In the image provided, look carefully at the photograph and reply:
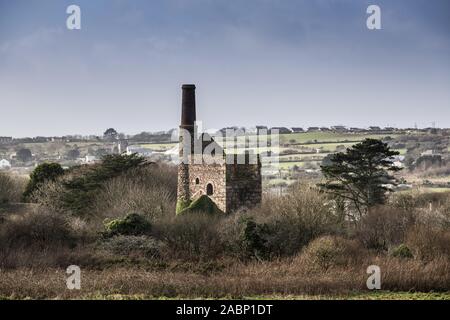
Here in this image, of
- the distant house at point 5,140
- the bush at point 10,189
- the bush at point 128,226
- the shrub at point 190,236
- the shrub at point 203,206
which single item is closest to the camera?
the shrub at point 190,236

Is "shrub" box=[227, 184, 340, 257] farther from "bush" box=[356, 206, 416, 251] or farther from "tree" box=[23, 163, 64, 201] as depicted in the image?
"tree" box=[23, 163, 64, 201]

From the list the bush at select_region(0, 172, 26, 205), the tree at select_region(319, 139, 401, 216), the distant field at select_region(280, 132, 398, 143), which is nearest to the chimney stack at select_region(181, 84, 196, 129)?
the tree at select_region(319, 139, 401, 216)

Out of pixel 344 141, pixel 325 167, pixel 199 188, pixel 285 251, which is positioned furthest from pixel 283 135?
pixel 285 251

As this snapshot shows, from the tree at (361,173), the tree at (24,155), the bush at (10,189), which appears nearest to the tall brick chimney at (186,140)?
the tree at (361,173)

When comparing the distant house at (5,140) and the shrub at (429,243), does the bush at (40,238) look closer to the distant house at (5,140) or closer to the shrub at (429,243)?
the shrub at (429,243)

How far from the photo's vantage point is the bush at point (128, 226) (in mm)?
29344

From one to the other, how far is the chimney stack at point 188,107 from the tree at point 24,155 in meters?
48.5

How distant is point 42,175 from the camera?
1750 inches

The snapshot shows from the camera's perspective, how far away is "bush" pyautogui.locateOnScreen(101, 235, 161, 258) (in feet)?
91.2

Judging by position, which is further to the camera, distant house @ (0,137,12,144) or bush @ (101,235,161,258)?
distant house @ (0,137,12,144)

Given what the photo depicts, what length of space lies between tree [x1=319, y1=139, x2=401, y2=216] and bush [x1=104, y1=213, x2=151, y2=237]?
1528cm
